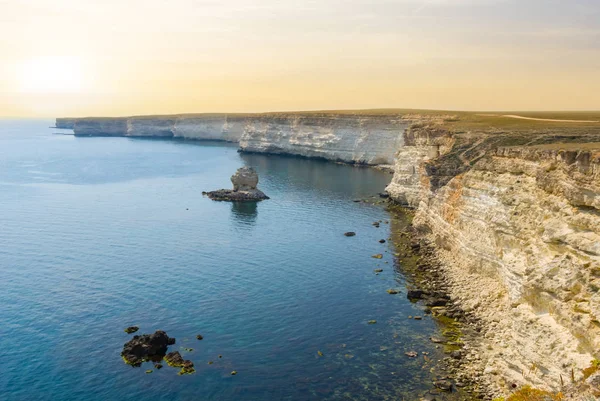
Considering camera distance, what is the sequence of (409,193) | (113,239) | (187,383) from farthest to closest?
(409,193), (113,239), (187,383)

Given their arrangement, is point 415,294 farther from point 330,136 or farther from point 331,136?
point 330,136

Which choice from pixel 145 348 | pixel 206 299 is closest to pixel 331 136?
pixel 206 299

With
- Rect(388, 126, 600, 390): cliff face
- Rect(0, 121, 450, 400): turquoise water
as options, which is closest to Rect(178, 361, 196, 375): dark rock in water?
Rect(0, 121, 450, 400): turquoise water

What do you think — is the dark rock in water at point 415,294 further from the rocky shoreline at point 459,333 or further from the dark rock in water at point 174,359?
the dark rock in water at point 174,359

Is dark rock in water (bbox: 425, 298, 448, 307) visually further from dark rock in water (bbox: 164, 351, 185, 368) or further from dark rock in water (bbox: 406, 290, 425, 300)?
dark rock in water (bbox: 164, 351, 185, 368)

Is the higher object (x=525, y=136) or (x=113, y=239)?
(x=525, y=136)

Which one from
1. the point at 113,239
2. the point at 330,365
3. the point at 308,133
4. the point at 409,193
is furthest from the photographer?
the point at 308,133

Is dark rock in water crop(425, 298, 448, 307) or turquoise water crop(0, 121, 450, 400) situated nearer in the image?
turquoise water crop(0, 121, 450, 400)

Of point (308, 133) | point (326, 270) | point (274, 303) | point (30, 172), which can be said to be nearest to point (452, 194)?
point (326, 270)

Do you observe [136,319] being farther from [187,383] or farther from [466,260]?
[466,260]
